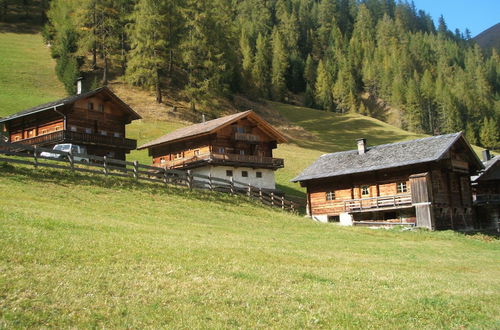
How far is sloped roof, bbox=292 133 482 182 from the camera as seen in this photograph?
38.6 metres

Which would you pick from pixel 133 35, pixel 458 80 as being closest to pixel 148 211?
pixel 133 35

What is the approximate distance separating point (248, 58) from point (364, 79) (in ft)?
142

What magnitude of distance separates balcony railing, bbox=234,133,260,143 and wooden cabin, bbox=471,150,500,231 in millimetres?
21930

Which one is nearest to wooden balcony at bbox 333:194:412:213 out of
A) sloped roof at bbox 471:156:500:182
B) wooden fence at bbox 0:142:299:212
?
wooden fence at bbox 0:142:299:212

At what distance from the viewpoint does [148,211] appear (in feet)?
89.8

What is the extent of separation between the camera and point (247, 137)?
1927 inches

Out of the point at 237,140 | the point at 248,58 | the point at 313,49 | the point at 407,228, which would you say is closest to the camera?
the point at 407,228

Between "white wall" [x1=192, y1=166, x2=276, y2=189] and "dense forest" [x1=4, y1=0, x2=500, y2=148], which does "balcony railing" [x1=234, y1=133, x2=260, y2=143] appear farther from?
"dense forest" [x1=4, y1=0, x2=500, y2=148]

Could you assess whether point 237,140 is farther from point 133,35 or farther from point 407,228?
point 133,35

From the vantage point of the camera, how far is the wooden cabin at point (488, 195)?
4841 cm

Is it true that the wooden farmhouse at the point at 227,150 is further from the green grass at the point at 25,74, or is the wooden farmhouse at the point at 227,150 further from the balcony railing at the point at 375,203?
the green grass at the point at 25,74

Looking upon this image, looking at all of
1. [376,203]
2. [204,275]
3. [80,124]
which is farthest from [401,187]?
[204,275]

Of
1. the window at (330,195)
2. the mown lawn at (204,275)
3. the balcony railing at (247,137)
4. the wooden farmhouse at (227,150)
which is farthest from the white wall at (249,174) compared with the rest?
the mown lawn at (204,275)

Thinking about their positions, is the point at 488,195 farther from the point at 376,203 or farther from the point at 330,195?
the point at 330,195
